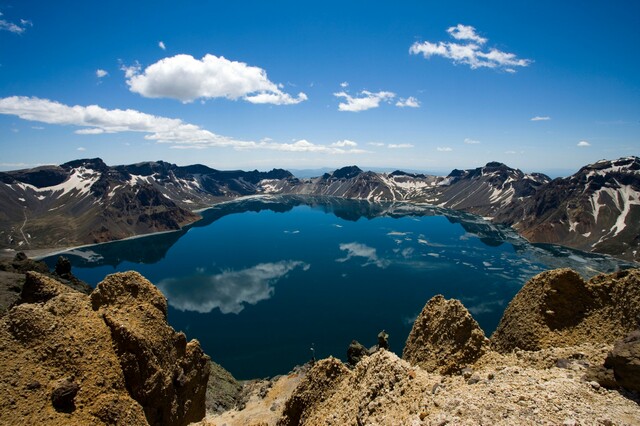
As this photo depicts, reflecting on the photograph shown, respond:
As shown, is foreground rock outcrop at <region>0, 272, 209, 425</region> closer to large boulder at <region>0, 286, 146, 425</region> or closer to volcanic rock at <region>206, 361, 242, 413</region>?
large boulder at <region>0, 286, 146, 425</region>

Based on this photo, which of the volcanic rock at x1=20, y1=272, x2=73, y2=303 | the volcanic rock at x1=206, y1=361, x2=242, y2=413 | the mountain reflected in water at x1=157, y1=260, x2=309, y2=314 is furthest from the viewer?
the mountain reflected in water at x1=157, y1=260, x2=309, y2=314

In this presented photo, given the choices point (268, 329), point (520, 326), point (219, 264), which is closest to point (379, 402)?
point (520, 326)

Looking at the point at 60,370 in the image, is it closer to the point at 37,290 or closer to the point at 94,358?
the point at 94,358

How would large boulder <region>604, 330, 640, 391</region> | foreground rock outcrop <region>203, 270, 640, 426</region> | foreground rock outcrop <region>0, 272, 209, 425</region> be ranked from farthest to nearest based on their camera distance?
foreground rock outcrop <region>0, 272, 209, 425</region>, large boulder <region>604, 330, 640, 391</region>, foreground rock outcrop <region>203, 270, 640, 426</region>

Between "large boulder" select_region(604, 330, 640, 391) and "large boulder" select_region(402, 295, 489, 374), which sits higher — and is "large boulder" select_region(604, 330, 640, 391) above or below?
above

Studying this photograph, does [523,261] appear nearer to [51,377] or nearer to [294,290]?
[294,290]

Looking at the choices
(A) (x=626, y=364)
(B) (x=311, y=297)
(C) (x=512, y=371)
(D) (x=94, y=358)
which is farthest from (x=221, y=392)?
Result: (B) (x=311, y=297)

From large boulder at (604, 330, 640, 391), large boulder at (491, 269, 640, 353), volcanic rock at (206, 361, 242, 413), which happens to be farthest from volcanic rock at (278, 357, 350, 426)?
volcanic rock at (206, 361, 242, 413)
